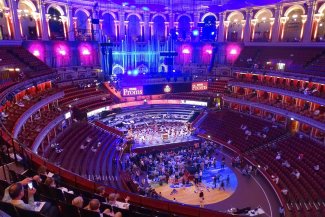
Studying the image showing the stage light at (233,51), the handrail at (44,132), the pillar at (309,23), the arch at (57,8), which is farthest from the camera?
the stage light at (233,51)

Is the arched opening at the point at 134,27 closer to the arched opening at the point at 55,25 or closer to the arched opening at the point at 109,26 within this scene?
the arched opening at the point at 109,26

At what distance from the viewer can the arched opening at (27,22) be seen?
104 feet

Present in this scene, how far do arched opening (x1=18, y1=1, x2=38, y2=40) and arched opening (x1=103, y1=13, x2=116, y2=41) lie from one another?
1097 centimetres

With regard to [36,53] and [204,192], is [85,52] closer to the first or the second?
[36,53]

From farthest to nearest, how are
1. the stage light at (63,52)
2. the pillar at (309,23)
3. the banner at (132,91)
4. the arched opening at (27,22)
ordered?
the stage light at (63,52) < the pillar at (309,23) < the arched opening at (27,22) < the banner at (132,91)

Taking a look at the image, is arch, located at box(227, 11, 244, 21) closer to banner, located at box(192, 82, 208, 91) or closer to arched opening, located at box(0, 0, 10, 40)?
banner, located at box(192, 82, 208, 91)

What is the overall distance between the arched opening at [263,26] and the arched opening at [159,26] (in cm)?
1541

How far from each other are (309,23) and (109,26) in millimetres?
28861

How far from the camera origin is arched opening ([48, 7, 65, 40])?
3472cm

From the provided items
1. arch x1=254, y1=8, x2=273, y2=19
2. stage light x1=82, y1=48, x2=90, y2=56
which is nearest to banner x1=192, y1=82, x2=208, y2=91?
stage light x1=82, y1=48, x2=90, y2=56

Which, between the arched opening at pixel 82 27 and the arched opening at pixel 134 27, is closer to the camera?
the arched opening at pixel 82 27

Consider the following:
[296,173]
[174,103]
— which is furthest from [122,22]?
[296,173]

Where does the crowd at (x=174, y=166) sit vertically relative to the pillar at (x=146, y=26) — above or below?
below

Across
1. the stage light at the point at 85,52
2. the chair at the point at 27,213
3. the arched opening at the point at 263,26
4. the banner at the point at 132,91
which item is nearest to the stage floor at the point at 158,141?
the banner at the point at 132,91
